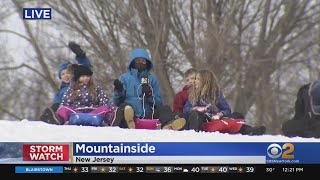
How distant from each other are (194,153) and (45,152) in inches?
19.2

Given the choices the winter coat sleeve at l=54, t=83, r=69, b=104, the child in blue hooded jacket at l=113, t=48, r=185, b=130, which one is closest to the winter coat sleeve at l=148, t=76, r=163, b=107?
the child in blue hooded jacket at l=113, t=48, r=185, b=130

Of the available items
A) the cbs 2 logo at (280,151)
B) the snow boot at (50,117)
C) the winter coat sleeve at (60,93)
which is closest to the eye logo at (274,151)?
the cbs 2 logo at (280,151)

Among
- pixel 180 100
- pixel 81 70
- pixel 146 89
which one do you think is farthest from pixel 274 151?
pixel 81 70

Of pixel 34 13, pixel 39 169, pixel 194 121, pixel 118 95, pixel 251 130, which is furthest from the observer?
pixel 118 95

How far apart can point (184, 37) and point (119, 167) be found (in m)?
0.89

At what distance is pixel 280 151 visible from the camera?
2.10m

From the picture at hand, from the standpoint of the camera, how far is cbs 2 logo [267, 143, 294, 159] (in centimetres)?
209

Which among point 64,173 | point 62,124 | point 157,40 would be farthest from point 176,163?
point 157,40

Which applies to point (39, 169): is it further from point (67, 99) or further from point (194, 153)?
point (67, 99)

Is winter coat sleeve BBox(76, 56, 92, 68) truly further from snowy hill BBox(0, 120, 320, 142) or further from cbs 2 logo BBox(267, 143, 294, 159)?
cbs 2 logo BBox(267, 143, 294, 159)

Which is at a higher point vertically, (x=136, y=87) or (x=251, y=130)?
(x=136, y=87)

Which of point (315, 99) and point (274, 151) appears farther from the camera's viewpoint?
point (315, 99)

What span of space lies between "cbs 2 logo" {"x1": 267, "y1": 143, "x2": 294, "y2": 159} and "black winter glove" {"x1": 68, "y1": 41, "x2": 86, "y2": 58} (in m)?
0.90

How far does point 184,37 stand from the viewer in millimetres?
2775
